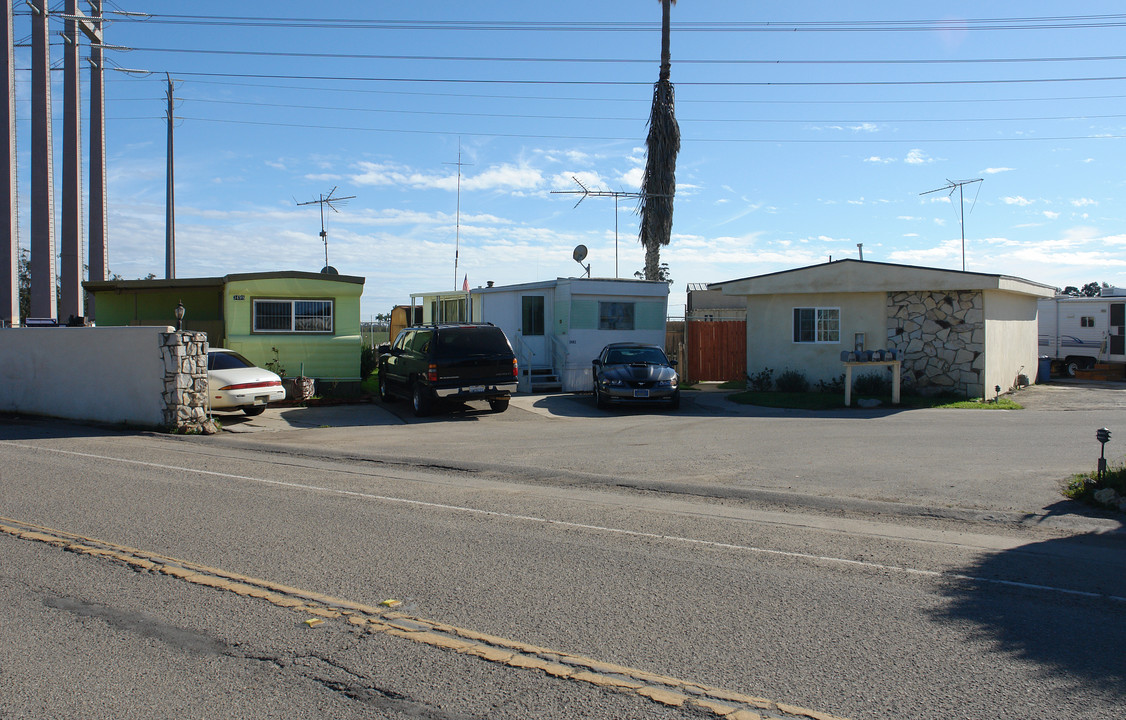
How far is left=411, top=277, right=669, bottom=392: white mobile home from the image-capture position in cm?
2231

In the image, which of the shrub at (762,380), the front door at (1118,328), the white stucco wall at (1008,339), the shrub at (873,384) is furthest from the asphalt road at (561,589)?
the front door at (1118,328)

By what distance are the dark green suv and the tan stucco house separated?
318 inches

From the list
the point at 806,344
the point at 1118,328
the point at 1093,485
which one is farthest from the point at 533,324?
the point at 1118,328

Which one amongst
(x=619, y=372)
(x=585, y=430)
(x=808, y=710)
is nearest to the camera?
(x=808, y=710)

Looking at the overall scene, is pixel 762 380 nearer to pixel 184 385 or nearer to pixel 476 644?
pixel 184 385

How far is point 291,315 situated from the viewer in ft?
69.8

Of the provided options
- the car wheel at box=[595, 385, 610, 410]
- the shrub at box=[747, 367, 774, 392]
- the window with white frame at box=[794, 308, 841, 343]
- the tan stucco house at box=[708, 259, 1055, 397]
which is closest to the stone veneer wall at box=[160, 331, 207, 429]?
the car wheel at box=[595, 385, 610, 410]

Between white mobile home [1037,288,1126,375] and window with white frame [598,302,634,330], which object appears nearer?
window with white frame [598,302,634,330]

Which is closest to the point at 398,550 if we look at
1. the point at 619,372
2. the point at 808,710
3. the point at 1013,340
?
the point at 808,710

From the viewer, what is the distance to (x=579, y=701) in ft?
12.6

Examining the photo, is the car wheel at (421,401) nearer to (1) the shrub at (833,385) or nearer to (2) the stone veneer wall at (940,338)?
(1) the shrub at (833,385)

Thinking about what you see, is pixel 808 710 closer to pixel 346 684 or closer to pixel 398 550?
pixel 346 684

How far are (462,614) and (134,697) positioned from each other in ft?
5.88

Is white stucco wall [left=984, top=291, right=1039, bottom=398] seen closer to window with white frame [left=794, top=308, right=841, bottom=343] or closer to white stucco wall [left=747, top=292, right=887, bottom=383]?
white stucco wall [left=747, top=292, right=887, bottom=383]
